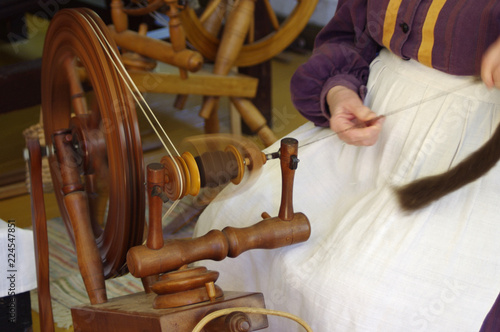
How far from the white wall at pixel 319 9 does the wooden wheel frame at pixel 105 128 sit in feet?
10.5

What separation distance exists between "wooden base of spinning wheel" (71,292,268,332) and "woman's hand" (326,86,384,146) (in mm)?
333

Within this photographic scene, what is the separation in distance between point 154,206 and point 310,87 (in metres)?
0.49

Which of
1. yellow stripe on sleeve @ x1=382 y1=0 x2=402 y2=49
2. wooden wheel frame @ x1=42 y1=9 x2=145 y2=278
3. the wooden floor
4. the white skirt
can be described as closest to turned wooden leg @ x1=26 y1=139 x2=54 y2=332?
wooden wheel frame @ x1=42 y1=9 x2=145 y2=278

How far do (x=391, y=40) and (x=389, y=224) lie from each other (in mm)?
359

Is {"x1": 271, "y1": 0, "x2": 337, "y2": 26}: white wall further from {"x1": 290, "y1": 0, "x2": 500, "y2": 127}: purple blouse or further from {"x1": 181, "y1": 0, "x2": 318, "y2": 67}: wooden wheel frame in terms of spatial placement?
{"x1": 290, "y1": 0, "x2": 500, "y2": 127}: purple blouse

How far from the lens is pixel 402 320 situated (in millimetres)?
957

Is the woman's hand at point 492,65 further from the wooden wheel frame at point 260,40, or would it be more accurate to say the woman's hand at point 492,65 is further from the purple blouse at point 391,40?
the wooden wheel frame at point 260,40

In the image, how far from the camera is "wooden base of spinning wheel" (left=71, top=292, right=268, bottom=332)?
0.90 m

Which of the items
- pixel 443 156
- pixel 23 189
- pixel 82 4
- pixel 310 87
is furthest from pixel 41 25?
pixel 443 156

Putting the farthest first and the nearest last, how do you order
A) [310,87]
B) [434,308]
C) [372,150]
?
[310,87] < [372,150] < [434,308]

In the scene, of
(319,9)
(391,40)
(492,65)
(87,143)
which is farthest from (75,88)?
(319,9)

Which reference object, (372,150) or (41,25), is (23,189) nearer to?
(372,150)

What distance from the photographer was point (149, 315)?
36.1 inches

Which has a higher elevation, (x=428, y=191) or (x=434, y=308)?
(x=428, y=191)
